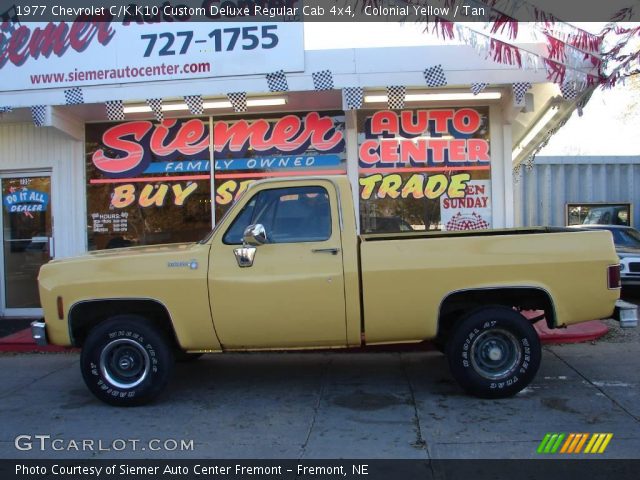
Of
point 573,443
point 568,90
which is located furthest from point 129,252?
point 568,90

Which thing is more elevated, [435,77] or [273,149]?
[435,77]

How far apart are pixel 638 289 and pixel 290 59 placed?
7.61 metres

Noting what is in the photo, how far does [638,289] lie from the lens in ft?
35.7

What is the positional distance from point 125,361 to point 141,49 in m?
5.08

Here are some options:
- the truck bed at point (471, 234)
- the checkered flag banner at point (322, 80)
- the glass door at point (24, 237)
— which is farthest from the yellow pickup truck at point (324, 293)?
the glass door at point (24, 237)

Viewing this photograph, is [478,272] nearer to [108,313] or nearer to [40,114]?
[108,313]

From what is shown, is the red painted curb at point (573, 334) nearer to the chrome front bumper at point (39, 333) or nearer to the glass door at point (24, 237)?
the chrome front bumper at point (39, 333)

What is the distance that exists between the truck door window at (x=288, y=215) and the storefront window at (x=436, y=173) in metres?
3.67

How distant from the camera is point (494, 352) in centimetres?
534

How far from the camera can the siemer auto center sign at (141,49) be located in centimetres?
835

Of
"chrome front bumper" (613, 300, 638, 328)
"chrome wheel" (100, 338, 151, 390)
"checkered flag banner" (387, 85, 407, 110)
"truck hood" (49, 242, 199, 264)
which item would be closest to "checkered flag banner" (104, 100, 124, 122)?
"truck hood" (49, 242, 199, 264)

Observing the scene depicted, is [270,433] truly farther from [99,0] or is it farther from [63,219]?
[99,0]

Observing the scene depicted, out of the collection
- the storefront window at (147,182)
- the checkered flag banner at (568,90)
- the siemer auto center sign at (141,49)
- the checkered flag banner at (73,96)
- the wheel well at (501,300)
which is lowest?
the wheel well at (501,300)
